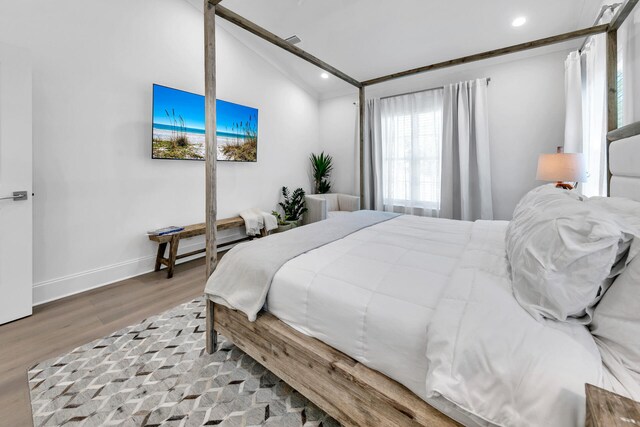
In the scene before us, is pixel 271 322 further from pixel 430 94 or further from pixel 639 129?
pixel 430 94

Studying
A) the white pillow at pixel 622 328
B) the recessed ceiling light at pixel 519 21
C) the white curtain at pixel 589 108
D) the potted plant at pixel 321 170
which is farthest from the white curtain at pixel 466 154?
the white pillow at pixel 622 328

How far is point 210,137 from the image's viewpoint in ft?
5.56

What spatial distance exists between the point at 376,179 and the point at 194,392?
4001 millimetres

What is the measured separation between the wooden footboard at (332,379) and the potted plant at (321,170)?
3964mm

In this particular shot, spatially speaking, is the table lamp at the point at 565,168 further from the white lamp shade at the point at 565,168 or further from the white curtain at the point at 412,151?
the white curtain at the point at 412,151

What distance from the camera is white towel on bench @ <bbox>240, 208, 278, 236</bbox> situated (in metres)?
3.90

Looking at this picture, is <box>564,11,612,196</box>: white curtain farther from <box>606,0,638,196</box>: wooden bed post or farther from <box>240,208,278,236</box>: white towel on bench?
<box>240,208,278,236</box>: white towel on bench

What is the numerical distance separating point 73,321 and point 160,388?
124 cm

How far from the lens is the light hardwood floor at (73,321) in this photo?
4.84 ft

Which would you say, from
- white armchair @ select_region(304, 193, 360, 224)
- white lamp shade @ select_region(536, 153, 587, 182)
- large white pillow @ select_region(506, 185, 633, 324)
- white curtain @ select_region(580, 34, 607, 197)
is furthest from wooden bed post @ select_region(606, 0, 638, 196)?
white armchair @ select_region(304, 193, 360, 224)

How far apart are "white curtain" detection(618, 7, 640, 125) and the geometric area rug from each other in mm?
2684

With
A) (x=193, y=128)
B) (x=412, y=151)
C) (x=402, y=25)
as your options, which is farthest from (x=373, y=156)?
(x=193, y=128)

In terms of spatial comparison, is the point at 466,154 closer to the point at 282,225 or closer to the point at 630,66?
the point at 630,66

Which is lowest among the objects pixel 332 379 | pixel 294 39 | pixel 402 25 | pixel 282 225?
pixel 332 379
